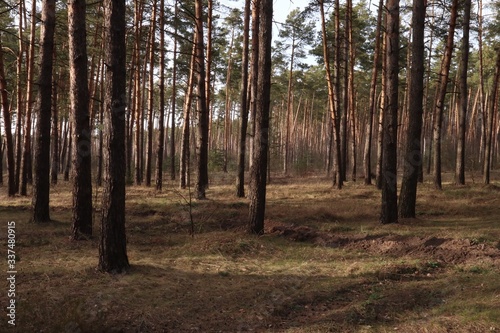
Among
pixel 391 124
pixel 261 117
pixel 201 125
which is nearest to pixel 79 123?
pixel 261 117

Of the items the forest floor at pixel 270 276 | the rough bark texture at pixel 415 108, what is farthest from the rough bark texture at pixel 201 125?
the rough bark texture at pixel 415 108

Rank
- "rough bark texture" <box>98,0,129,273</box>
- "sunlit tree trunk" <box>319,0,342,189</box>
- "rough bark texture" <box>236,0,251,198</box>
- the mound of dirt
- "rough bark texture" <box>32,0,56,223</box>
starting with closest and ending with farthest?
"rough bark texture" <box>98,0,129,273</box> → the mound of dirt → "rough bark texture" <box>32,0,56,223</box> → "rough bark texture" <box>236,0,251,198</box> → "sunlit tree trunk" <box>319,0,342,189</box>

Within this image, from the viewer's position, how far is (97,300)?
508cm

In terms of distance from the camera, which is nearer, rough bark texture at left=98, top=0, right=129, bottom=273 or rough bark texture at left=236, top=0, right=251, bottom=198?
rough bark texture at left=98, top=0, right=129, bottom=273

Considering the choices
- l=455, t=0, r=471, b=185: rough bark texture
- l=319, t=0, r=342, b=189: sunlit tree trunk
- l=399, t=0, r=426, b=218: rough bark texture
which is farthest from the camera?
l=319, t=0, r=342, b=189: sunlit tree trunk

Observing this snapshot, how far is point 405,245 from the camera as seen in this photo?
8328 mm

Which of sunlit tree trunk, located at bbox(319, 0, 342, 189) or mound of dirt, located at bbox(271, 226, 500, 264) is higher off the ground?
sunlit tree trunk, located at bbox(319, 0, 342, 189)

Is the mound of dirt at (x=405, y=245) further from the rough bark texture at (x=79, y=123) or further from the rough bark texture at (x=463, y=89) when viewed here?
the rough bark texture at (x=463, y=89)

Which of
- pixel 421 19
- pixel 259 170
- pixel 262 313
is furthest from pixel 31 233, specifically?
pixel 421 19

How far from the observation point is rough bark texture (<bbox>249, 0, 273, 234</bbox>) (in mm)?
9355

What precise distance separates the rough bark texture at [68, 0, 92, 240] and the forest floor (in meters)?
0.58

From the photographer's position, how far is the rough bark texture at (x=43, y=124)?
9961mm

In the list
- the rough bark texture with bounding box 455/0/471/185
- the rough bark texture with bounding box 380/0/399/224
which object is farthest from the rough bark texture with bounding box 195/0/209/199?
the rough bark texture with bounding box 455/0/471/185

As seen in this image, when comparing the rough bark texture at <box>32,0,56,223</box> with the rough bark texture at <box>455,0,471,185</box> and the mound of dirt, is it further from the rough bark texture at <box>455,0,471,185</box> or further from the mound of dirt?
the rough bark texture at <box>455,0,471,185</box>
